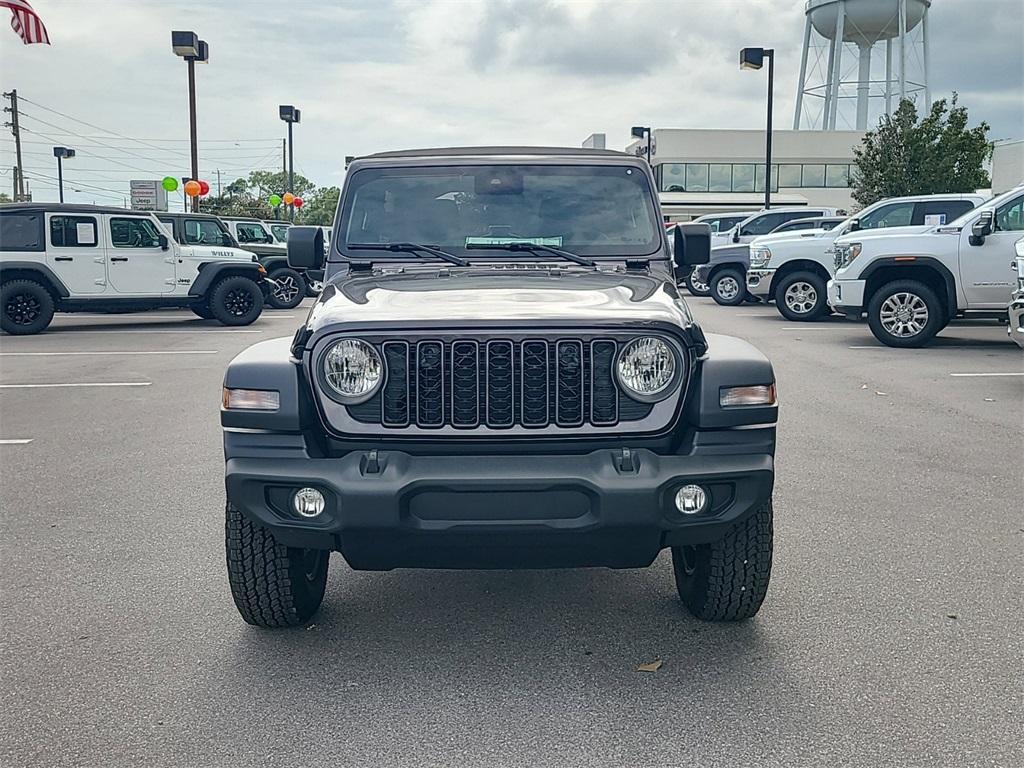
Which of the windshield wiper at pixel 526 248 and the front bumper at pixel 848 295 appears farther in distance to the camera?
the front bumper at pixel 848 295

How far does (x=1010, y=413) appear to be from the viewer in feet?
28.5

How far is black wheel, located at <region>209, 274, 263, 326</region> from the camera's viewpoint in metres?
17.4

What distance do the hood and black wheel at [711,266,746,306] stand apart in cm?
1650

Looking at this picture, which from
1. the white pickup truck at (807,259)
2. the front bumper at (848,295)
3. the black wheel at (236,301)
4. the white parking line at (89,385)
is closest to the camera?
the white parking line at (89,385)

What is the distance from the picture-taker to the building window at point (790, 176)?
69.2 meters

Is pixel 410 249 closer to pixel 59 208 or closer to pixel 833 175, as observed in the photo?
pixel 59 208

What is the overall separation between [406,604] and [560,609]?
2.11 ft

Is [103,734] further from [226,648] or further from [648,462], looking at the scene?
[648,462]

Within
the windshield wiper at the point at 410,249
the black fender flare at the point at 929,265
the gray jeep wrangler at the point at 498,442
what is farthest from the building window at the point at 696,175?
the gray jeep wrangler at the point at 498,442

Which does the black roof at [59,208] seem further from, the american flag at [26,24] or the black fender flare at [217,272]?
the american flag at [26,24]

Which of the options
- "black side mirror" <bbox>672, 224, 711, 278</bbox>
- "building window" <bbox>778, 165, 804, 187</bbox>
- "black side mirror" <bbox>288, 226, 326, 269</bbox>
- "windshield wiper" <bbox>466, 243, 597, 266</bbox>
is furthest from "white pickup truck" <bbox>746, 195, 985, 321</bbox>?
"building window" <bbox>778, 165, 804, 187</bbox>

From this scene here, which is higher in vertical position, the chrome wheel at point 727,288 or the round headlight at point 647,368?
the round headlight at point 647,368

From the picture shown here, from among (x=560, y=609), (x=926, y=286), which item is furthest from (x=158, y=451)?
(x=926, y=286)

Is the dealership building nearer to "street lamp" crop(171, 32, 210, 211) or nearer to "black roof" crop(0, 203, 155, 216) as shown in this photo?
"street lamp" crop(171, 32, 210, 211)
